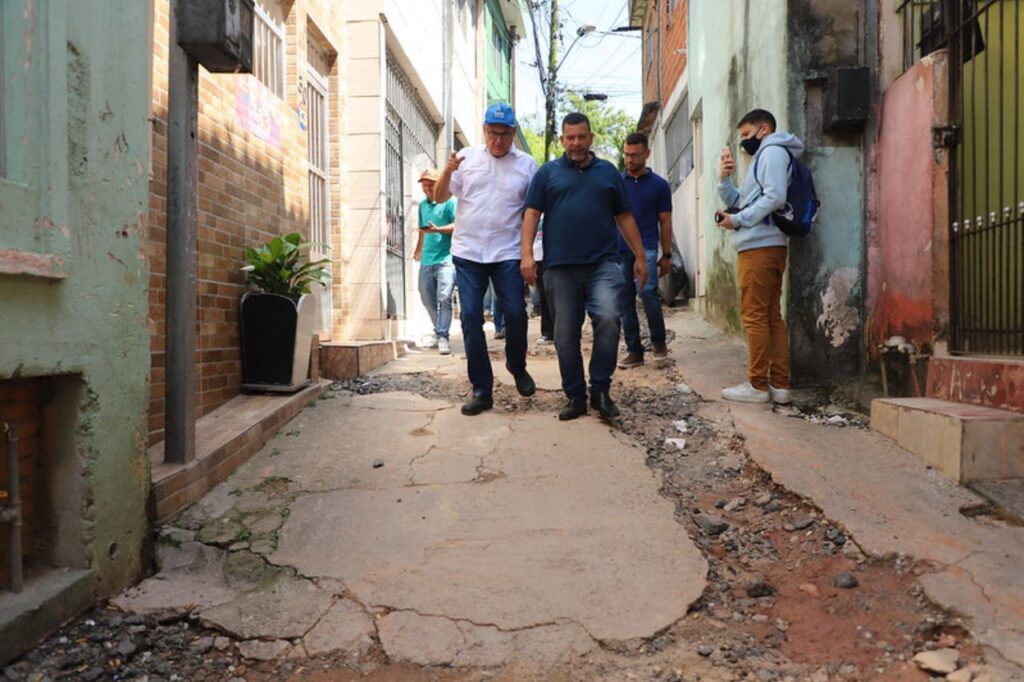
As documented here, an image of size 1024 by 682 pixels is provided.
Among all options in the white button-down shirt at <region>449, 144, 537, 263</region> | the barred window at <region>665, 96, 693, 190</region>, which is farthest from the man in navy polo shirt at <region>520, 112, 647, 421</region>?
the barred window at <region>665, 96, 693, 190</region>

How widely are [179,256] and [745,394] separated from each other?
3.22 meters

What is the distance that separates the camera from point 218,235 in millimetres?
4660

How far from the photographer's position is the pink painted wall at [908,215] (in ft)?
13.5

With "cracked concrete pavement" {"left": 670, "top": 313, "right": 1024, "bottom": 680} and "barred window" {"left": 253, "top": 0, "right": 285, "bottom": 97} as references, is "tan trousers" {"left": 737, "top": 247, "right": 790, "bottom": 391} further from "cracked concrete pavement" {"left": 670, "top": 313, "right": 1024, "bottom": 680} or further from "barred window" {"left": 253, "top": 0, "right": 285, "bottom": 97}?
"barred window" {"left": 253, "top": 0, "right": 285, "bottom": 97}

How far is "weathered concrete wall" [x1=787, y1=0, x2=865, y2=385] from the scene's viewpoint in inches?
192

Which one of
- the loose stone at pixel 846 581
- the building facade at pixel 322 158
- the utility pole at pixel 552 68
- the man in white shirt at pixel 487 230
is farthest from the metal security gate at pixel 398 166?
the utility pole at pixel 552 68

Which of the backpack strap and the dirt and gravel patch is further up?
the backpack strap

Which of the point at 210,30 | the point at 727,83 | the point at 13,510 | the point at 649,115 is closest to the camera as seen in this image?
the point at 13,510

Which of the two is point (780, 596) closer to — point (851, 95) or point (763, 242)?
point (763, 242)

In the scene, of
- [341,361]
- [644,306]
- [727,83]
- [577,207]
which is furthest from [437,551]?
[727,83]

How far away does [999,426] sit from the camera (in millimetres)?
3281

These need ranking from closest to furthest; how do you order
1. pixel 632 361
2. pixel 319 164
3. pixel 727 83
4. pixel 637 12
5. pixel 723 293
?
pixel 632 361 → pixel 319 164 → pixel 727 83 → pixel 723 293 → pixel 637 12

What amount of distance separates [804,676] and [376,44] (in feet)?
22.2

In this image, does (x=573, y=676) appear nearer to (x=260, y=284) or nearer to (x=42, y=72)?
(x=42, y=72)
